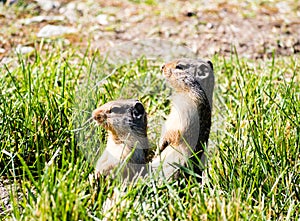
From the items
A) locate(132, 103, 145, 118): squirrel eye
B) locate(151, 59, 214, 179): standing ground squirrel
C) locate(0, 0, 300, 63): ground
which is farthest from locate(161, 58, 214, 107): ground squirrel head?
locate(0, 0, 300, 63): ground

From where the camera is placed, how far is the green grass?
2.75m

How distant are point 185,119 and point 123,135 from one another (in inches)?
11.9

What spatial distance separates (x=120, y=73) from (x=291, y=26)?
213 centimetres

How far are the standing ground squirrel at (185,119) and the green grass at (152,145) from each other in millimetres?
114

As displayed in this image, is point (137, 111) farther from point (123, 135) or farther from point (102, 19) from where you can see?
point (102, 19)

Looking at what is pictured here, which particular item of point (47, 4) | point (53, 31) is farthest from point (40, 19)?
point (47, 4)

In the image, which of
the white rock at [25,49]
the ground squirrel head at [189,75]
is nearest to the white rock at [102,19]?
the white rock at [25,49]

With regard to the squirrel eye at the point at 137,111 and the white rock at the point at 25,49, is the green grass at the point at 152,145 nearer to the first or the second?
the squirrel eye at the point at 137,111

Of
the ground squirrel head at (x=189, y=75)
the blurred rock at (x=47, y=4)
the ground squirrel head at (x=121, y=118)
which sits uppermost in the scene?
the ground squirrel head at (x=189, y=75)

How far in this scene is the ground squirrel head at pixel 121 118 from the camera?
2895 millimetres

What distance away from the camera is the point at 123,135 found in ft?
9.55

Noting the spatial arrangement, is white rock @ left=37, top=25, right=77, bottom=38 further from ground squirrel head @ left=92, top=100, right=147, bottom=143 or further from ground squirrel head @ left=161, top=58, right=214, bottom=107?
ground squirrel head @ left=92, top=100, right=147, bottom=143

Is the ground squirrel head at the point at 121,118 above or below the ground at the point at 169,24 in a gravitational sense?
above

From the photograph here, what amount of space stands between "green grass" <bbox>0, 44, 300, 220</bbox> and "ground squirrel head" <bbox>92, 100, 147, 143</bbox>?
18cm
